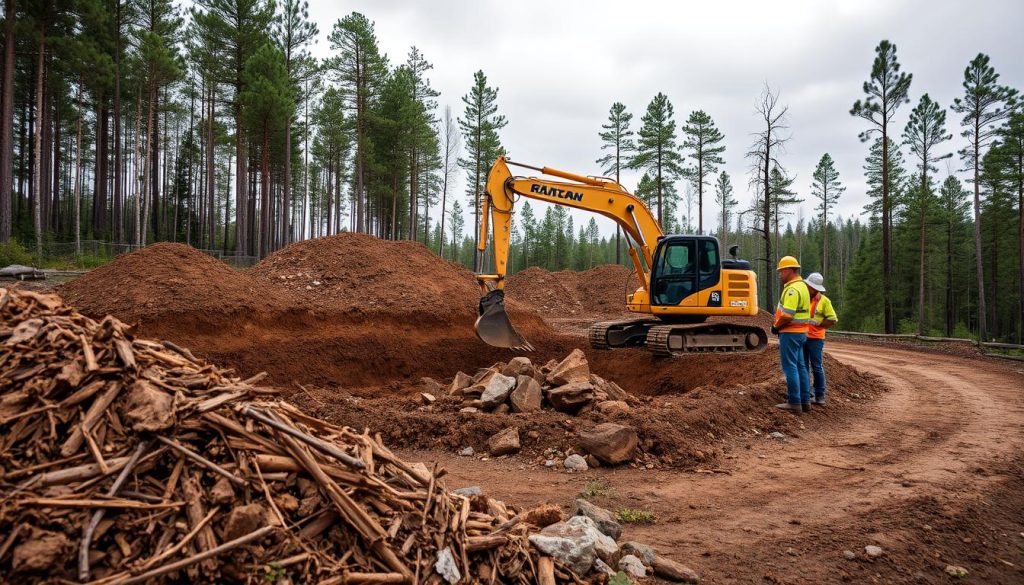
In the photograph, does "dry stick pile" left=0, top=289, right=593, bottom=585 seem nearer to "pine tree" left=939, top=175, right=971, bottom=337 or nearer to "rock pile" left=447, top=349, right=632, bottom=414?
"rock pile" left=447, top=349, right=632, bottom=414

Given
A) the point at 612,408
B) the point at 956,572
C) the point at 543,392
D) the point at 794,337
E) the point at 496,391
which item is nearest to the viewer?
the point at 956,572

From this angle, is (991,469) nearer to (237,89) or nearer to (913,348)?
(913,348)

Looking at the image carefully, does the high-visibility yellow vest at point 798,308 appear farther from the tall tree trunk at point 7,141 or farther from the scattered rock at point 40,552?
the tall tree trunk at point 7,141

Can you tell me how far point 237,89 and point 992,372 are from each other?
34356 millimetres

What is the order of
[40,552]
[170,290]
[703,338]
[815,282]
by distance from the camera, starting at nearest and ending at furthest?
1. [40,552]
2. [815,282]
3. [170,290]
4. [703,338]

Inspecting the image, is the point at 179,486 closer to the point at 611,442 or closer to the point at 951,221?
the point at 611,442

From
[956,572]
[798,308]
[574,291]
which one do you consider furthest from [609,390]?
[574,291]

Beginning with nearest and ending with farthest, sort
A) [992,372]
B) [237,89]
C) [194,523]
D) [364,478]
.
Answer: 1. [194,523]
2. [364,478]
3. [992,372]
4. [237,89]

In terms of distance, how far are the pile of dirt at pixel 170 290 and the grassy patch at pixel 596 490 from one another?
10.0 metres

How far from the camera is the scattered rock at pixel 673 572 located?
3457 millimetres

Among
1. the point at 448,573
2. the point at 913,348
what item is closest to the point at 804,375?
the point at 448,573

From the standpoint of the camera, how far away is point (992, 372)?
12.9 meters

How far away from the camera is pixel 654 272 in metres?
12.3

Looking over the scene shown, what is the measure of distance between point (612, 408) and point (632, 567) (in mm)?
4218
